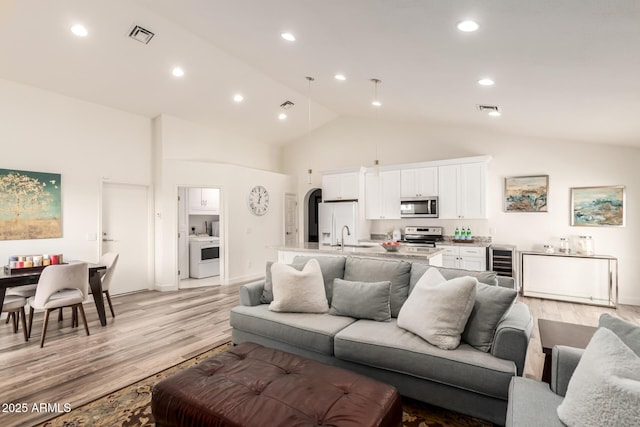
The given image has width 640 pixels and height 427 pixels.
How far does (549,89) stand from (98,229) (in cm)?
618

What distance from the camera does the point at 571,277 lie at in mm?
5000

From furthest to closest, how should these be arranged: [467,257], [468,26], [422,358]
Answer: [467,257] < [468,26] < [422,358]

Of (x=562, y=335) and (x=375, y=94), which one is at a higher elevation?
(x=375, y=94)

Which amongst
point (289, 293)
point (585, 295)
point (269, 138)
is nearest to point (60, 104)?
point (269, 138)

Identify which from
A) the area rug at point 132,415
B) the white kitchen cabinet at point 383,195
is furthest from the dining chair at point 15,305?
the white kitchen cabinet at point 383,195

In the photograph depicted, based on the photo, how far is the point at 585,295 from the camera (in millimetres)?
4914

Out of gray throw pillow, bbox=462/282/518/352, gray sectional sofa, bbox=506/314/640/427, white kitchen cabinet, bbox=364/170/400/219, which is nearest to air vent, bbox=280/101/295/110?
white kitchen cabinet, bbox=364/170/400/219

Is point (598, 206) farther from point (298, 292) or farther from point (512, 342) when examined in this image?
point (298, 292)

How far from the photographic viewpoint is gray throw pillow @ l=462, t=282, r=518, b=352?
2.15m

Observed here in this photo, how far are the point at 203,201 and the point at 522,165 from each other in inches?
246

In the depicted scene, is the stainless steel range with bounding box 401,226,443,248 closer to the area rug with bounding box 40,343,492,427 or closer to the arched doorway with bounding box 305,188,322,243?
the arched doorway with bounding box 305,188,322,243

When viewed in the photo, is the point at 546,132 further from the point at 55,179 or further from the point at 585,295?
the point at 55,179

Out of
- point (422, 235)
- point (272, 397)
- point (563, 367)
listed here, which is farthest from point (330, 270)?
point (422, 235)

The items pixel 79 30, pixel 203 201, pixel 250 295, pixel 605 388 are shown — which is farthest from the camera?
pixel 203 201
